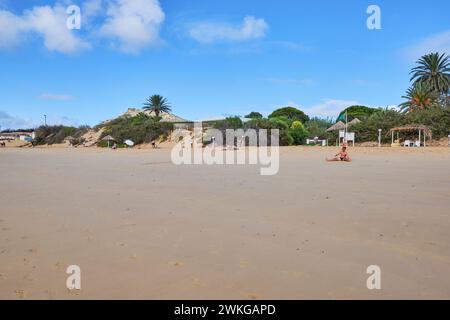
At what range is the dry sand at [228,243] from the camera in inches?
129

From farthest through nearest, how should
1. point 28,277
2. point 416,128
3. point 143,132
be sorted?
1. point 143,132
2. point 416,128
3. point 28,277

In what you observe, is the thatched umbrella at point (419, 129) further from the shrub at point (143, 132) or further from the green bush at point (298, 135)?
the shrub at point (143, 132)

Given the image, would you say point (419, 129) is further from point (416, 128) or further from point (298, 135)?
point (298, 135)

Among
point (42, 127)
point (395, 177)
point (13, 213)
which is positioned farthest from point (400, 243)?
point (42, 127)

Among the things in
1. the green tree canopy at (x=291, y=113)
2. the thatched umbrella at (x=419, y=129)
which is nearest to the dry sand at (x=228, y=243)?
the thatched umbrella at (x=419, y=129)

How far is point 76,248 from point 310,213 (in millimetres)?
3367

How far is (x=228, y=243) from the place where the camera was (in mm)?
4492

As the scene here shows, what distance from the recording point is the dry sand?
3.29 meters

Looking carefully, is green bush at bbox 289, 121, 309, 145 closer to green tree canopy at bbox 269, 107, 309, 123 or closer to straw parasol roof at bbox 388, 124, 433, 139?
straw parasol roof at bbox 388, 124, 433, 139

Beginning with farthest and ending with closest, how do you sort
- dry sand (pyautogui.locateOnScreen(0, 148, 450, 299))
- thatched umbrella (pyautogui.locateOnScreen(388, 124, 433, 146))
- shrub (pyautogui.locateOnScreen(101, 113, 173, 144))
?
shrub (pyautogui.locateOnScreen(101, 113, 173, 144))
thatched umbrella (pyautogui.locateOnScreen(388, 124, 433, 146))
dry sand (pyautogui.locateOnScreen(0, 148, 450, 299))

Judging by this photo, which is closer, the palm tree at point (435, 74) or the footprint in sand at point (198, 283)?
the footprint in sand at point (198, 283)

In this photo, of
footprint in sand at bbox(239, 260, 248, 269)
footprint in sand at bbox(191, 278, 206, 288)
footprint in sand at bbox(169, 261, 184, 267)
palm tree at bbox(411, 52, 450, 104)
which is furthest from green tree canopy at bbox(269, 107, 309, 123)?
footprint in sand at bbox(191, 278, 206, 288)

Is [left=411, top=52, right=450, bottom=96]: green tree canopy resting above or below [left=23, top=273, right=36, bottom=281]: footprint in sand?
above

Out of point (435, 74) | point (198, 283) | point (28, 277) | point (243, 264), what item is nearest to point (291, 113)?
point (435, 74)
